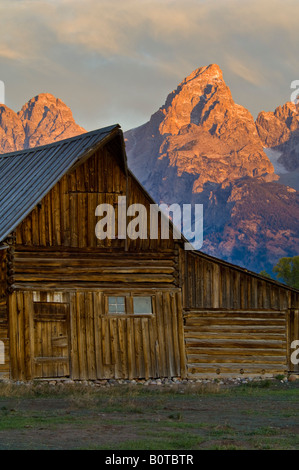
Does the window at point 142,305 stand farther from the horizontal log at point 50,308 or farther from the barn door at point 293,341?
the barn door at point 293,341

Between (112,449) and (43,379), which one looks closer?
(112,449)

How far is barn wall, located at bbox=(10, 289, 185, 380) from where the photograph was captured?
2444 cm

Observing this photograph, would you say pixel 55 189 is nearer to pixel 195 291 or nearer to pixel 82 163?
pixel 82 163

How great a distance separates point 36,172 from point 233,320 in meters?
8.39

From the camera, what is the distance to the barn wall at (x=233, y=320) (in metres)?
27.6

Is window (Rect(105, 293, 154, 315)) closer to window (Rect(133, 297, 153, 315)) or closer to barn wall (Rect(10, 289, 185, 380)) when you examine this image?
window (Rect(133, 297, 153, 315))

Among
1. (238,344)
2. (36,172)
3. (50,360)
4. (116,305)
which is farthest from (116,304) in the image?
(36,172)

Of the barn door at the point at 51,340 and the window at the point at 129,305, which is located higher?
the window at the point at 129,305

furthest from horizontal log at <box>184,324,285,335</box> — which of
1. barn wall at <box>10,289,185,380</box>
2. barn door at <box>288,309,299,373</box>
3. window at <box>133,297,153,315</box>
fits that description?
window at <box>133,297,153,315</box>

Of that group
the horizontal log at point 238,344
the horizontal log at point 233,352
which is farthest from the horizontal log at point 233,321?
the horizontal log at point 233,352

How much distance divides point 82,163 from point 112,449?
15288mm

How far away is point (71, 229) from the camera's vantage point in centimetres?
2580

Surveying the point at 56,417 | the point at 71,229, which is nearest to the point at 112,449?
the point at 56,417

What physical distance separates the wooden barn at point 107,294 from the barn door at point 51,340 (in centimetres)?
3
